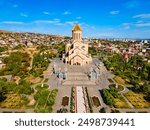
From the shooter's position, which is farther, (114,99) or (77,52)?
(77,52)

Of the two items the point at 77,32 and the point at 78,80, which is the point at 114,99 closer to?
the point at 78,80

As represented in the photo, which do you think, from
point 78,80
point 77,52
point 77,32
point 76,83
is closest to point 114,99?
point 76,83

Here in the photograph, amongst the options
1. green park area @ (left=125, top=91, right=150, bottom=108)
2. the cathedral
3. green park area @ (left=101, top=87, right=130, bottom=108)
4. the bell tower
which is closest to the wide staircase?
green park area @ (left=101, top=87, right=130, bottom=108)

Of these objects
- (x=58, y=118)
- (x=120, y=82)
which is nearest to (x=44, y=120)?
(x=58, y=118)

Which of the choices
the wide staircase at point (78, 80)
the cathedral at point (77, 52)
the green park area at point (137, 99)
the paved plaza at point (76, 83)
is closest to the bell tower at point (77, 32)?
the cathedral at point (77, 52)

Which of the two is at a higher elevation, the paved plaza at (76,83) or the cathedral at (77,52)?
the cathedral at (77,52)

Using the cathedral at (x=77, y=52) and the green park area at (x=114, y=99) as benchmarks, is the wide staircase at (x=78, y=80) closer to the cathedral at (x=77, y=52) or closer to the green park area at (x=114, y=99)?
the green park area at (x=114, y=99)

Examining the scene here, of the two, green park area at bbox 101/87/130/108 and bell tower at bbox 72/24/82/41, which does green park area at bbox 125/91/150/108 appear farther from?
bell tower at bbox 72/24/82/41

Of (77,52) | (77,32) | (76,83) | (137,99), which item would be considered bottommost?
(137,99)

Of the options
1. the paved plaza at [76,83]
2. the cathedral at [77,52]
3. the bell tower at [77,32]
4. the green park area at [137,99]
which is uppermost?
the bell tower at [77,32]
